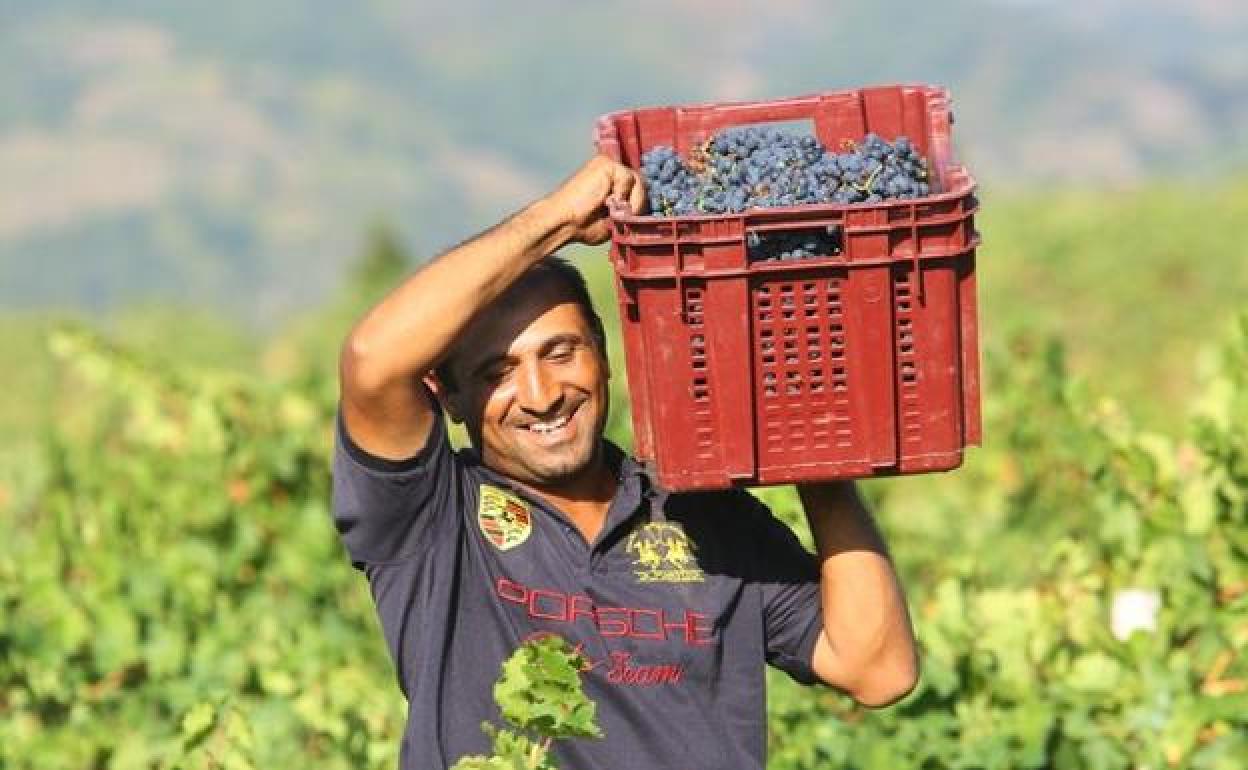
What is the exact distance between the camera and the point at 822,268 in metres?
3.28

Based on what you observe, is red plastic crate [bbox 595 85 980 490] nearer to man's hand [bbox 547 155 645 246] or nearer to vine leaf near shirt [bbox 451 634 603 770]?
man's hand [bbox 547 155 645 246]

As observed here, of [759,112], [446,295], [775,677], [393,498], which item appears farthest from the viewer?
[775,677]

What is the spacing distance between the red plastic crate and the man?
0.16 metres

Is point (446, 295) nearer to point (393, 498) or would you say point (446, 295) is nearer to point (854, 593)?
point (393, 498)

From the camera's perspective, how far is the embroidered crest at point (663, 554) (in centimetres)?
358

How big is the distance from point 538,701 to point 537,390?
64cm

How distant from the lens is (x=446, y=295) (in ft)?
10.9

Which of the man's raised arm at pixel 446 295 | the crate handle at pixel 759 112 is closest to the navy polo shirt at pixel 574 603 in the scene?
the man's raised arm at pixel 446 295

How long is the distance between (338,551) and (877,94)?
12.2ft

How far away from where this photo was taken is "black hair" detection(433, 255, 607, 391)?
139 inches

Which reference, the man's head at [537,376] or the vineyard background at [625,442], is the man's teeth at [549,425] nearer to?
the man's head at [537,376]

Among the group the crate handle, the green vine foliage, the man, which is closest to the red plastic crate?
the man

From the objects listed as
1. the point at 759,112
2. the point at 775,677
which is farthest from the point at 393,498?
the point at 775,677

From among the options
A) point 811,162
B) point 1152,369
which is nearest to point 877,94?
point 811,162
